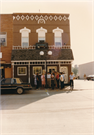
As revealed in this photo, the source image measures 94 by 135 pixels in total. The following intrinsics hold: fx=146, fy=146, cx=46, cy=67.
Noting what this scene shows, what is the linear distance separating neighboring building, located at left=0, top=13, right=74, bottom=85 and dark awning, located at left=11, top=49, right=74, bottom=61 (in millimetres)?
127

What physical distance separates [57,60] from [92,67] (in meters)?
28.8

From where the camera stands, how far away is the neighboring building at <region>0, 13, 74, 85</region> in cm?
1902

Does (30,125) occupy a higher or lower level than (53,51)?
lower

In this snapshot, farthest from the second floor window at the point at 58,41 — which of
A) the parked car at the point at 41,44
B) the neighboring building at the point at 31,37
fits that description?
the parked car at the point at 41,44

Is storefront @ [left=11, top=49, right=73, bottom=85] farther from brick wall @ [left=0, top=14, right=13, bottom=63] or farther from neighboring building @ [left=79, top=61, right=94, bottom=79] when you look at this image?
neighboring building @ [left=79, top=61, right=94, bottom=79]

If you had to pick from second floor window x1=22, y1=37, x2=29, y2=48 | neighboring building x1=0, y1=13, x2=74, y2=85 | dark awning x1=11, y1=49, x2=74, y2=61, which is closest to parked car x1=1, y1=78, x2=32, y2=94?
dark awning x1=11, y1=49, x2=74, y2=61

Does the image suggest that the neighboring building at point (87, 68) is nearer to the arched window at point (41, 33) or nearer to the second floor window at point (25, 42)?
the arched window at point (41, 33)

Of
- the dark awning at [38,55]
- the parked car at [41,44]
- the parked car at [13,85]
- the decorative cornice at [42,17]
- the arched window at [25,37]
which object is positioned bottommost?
the parked car at [13,85]

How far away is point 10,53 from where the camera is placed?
19.2 metres

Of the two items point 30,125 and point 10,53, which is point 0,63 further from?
point 30,125

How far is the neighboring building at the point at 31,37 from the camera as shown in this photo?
1902cm

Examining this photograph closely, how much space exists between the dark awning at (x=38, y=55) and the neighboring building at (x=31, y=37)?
127 mm

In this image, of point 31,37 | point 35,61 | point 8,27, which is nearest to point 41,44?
point 31,37

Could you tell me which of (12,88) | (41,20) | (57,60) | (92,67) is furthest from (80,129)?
(92,67)
